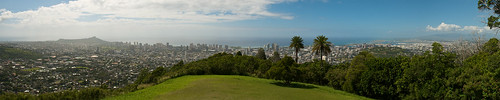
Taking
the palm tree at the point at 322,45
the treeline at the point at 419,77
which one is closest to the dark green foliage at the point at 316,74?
the palm tree at the point at 322,45

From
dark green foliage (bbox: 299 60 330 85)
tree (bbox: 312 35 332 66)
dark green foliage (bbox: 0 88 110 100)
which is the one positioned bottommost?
dark green foliage (bbox: 299 60 330 85)

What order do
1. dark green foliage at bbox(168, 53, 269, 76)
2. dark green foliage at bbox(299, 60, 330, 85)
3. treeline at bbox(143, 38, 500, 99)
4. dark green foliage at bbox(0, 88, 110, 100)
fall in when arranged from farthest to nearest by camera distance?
dark green foliage at bbox(168, 53, 269, 76) → dark green foliage at bbox(299, 60, 330, 85) → dark green foliage at bbox(0, 88, 110, 100) → treeline at bbox(143, 38, 500, 99)

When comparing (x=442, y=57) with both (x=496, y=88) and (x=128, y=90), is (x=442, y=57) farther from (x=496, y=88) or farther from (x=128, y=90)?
(x=128, y=90)

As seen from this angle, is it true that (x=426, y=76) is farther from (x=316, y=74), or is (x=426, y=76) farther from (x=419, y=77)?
(x=316, y=74)

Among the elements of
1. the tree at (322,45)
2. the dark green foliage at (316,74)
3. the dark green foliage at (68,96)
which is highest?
the tree at (322,45)

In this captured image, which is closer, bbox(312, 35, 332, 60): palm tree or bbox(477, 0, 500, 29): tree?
bbox(477, 0, 500, 29): tree

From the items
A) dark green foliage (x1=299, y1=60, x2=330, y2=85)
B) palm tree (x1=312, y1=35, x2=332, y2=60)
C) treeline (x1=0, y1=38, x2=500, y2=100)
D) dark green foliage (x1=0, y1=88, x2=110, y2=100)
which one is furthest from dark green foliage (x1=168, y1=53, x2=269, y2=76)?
dark green foliage (x1=0, y1=88, x2=110, y2=100)

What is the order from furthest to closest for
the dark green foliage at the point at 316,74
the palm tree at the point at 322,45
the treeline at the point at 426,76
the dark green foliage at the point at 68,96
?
the palm tree at the point at 322,45 < the dark green foliage at the point at 316,74 < the dark green foliage at the point at 68,96 < the treeline at the point at 426,76

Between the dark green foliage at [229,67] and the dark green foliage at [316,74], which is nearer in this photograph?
the dark green foliage at [316,74]

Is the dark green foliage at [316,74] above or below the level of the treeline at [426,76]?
below

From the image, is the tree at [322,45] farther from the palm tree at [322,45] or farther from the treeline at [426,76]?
the treeline at [426,76]

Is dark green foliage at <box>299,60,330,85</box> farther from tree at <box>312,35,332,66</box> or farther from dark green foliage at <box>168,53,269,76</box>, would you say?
dark green foliage at <box>168,53,269,76</box>
